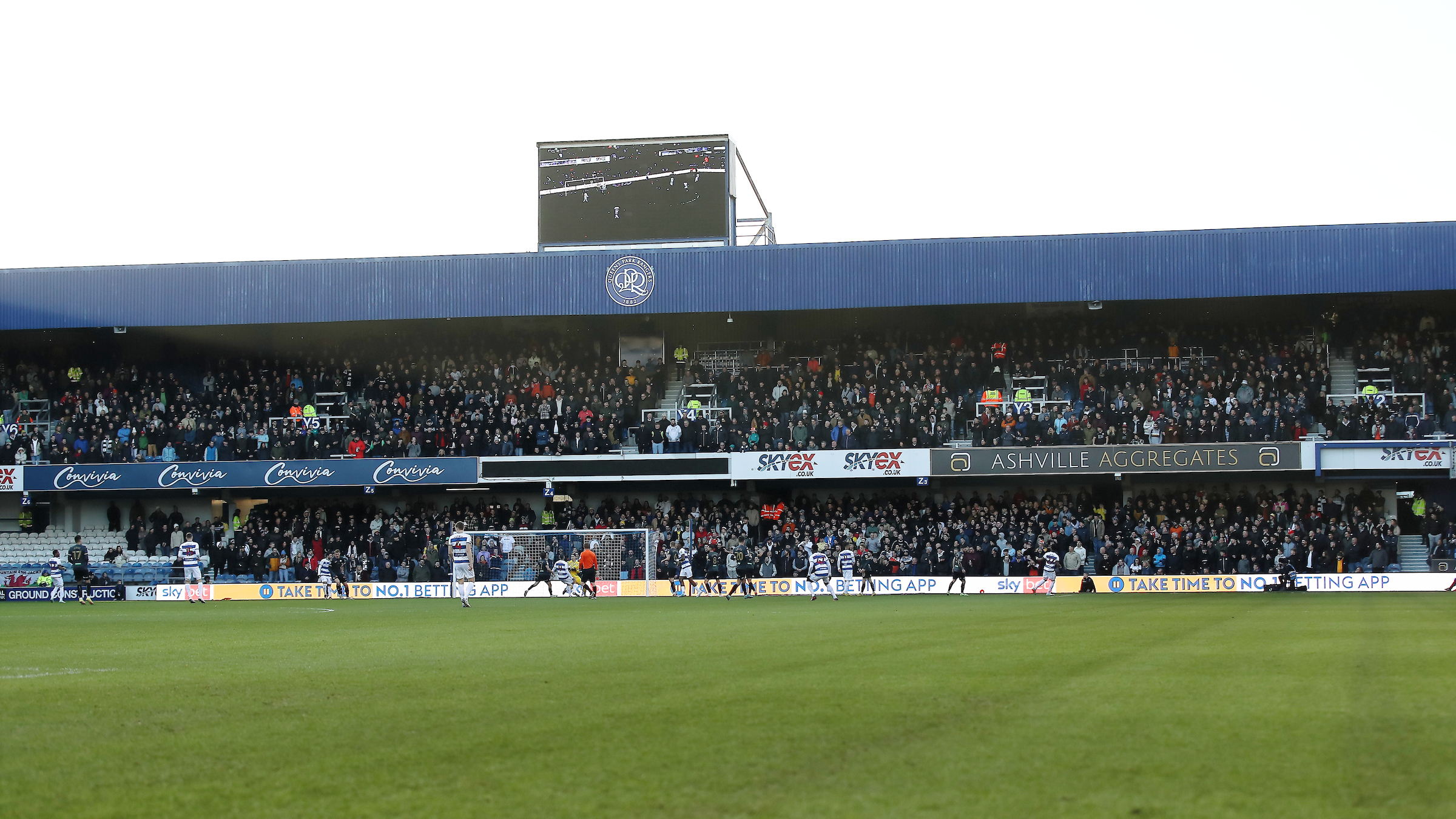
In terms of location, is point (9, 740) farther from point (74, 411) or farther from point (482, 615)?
point (74, 411)

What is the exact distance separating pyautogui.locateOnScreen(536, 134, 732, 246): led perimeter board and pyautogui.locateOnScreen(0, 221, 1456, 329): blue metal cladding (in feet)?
6.22

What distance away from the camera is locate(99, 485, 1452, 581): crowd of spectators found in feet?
128

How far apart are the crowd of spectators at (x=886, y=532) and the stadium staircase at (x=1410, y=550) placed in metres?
0.89

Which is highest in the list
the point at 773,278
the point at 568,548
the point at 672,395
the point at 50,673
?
the point at 773,278

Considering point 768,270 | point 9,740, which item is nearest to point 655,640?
point 9,740

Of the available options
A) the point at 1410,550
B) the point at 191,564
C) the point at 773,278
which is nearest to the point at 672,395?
the point at 773,278

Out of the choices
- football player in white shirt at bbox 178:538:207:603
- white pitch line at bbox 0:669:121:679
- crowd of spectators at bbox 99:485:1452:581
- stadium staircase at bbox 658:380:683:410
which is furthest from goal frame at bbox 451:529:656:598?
white pitch line at bbox 0:669:121:679

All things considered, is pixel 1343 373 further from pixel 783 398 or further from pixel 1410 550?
pixel 783 398

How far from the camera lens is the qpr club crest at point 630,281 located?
46.6 meters

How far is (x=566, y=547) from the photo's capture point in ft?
141

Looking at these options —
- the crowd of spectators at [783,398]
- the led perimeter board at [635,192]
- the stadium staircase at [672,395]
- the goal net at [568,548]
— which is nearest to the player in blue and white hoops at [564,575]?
the goal net at [568,548]

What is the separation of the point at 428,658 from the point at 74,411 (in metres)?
39.6

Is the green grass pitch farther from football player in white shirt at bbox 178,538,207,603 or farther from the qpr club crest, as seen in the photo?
the qpr club crest

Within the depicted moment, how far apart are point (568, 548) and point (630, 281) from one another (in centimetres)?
975
